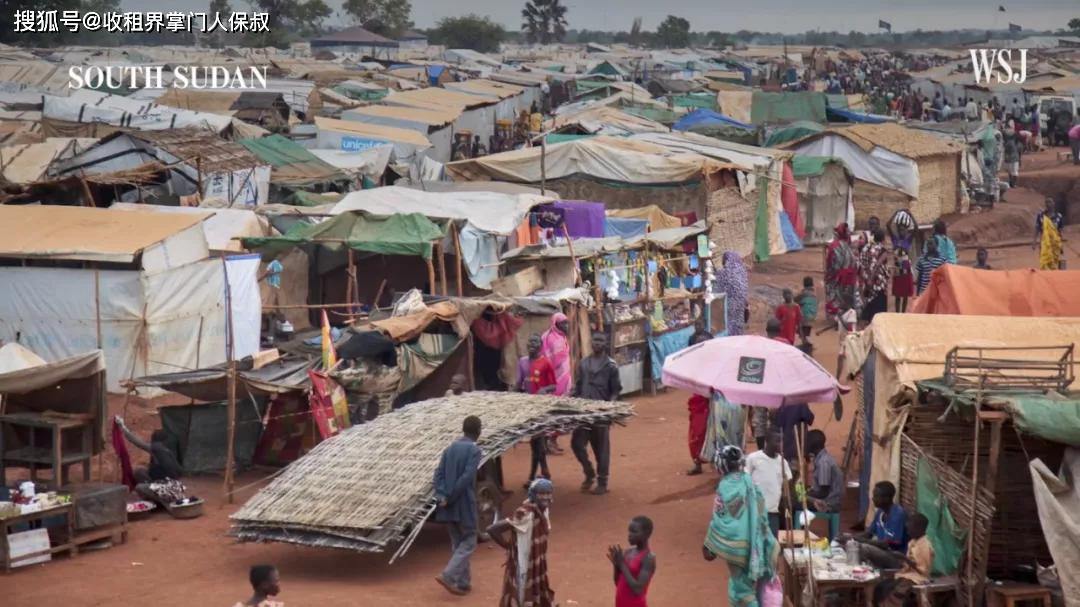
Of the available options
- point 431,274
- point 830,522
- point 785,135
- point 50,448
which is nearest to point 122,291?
point 431,274

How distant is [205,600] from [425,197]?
382 inches

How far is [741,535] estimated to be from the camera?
821 cm

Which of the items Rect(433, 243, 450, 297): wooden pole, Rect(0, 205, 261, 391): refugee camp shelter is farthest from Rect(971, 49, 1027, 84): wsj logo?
Rect(0, 205, 261, 391): refugee camp shelter

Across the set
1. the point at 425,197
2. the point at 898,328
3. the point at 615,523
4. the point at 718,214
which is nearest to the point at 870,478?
the point at 898,328

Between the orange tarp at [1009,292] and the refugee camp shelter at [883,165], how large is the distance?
17.4 m

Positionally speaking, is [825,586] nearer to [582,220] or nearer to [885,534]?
[885,534]

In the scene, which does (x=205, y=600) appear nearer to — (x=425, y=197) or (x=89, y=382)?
(x=89, y=382)

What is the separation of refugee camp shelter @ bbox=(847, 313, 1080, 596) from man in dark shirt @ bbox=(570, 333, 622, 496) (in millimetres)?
2196

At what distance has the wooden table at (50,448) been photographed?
443 inches

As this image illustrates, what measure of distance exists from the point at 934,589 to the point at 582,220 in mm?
11966

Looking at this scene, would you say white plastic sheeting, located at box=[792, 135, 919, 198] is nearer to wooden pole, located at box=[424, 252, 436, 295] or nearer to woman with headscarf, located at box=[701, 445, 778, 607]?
wooden pole, located at box=[424, 252, 436, 295]

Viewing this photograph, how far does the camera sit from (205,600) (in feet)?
31.4

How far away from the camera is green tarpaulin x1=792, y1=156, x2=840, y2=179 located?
2770 centimetres

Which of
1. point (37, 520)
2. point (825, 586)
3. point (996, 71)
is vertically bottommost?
point (37, 520)
